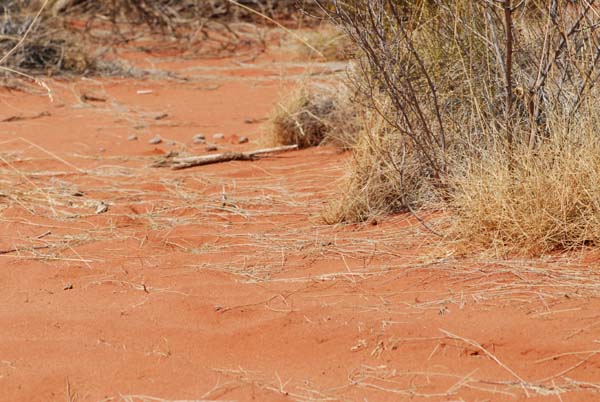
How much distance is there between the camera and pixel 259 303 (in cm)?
351

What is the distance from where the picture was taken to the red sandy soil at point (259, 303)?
286 centimetres

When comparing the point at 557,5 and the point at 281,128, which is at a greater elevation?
the point at 557,5

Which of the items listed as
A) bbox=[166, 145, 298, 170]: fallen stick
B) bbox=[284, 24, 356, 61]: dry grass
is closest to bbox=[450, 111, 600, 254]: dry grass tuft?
bbox=[166, 145, 298, 170]: fallen stick

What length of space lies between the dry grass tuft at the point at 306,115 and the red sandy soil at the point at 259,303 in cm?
91

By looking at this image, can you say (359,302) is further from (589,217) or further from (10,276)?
(10,276)

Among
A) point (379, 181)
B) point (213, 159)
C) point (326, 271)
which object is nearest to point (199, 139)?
point (213, 159)

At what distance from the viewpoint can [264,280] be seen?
3822 mm

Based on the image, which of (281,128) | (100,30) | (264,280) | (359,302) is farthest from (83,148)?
(100,30)

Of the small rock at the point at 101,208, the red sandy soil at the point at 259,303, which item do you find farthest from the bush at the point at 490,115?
the small rock at the point at 101,208

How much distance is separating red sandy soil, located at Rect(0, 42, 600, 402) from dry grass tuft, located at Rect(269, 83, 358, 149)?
0.91 metres

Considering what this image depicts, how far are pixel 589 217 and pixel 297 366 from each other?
1.39m

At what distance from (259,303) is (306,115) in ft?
11.3

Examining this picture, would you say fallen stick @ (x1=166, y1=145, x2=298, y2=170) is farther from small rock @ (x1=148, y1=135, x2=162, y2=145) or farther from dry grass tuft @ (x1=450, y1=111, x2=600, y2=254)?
dry grass tuft @ (x1=450, y1=111, x2=600, y2=254)

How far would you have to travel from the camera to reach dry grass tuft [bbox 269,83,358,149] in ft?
21.9
